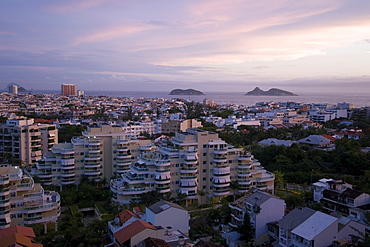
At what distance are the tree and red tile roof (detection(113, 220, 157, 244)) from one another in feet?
11.9

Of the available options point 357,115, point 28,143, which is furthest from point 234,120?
point 28,143

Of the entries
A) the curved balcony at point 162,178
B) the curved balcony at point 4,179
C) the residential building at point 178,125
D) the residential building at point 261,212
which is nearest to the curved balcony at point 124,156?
the curved balcony at point 162,178

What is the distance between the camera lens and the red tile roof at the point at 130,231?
410 inches

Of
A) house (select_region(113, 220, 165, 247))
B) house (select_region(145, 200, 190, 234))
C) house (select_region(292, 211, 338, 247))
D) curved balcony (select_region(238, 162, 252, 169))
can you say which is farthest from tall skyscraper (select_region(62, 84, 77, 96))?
house (select_region(292, 211, 338, 247))

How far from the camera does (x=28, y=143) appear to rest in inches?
954

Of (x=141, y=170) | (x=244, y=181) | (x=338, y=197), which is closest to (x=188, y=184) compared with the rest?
(x=141, y=170)

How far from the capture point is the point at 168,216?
39.9 feet

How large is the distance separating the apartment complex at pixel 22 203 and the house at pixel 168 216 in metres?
4.16

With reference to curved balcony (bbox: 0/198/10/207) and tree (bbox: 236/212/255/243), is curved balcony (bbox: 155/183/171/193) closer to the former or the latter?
tree (bbox: 236/212/255/243)

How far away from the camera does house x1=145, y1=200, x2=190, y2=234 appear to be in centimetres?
1199

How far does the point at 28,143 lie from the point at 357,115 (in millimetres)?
50115

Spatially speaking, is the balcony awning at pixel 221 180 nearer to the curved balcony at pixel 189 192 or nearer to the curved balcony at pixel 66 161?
the curved balcony at pixel 189 192

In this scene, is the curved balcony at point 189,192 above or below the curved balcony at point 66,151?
below

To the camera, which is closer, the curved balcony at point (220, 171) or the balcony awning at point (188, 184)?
the balcony awning at point (188, 184)
